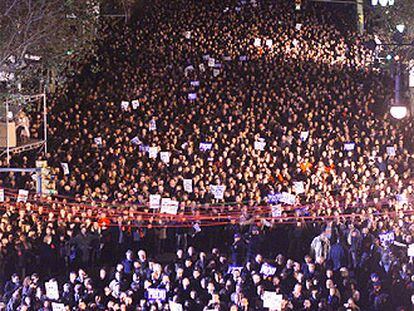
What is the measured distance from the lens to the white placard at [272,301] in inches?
720

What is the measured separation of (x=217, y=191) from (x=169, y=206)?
1503 millimetres

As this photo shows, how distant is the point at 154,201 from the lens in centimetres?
2362

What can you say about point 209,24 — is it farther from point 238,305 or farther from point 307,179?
point 238,305

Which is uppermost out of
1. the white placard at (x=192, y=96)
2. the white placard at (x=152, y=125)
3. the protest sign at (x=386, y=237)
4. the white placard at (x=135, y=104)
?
the white placard at (x=192, y=96)

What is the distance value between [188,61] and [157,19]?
361 inches

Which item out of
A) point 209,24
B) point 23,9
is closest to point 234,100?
point 23,9

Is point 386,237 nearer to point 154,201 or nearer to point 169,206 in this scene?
point 169,206

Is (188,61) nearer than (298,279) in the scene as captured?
No

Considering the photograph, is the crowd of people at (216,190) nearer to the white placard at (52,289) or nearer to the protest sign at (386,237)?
the protest sign at (386,237)

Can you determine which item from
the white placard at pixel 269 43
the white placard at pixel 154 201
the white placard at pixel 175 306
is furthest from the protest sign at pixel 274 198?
the white placard at pixel 269 43

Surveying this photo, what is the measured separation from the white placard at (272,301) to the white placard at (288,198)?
6.01 metres

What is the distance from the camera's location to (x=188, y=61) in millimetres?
37125

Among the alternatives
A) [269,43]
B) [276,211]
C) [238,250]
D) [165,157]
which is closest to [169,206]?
[238,250]

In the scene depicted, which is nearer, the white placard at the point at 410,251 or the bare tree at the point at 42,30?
the white placard at the point at 410,251
